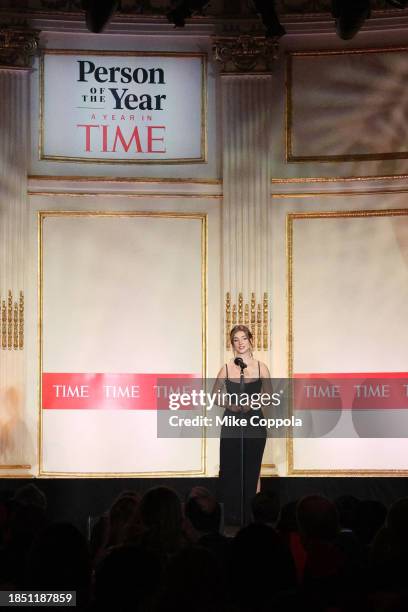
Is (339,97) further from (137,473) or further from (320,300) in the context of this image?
(137,473)

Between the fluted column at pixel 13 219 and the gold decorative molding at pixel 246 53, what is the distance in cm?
181

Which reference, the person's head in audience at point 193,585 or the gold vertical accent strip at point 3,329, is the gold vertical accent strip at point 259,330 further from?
the person's head in audience at point 193,585

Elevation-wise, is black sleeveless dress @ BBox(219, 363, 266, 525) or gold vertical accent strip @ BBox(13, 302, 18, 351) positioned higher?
gold vertical accent strip @ BBox(13, 302, 18, 351)

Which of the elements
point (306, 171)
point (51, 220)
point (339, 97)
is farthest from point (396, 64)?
point (51, 220)

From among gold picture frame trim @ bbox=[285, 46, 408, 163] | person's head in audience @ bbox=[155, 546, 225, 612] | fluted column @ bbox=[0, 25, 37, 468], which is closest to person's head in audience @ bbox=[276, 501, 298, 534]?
person's head in audience @ bbox=[155, 546, 225, 612]

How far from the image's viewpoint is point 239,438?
7.29 metres

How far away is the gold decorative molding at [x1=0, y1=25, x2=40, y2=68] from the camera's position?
7.96 m

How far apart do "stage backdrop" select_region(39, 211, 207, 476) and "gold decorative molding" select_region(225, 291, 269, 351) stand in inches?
10.4

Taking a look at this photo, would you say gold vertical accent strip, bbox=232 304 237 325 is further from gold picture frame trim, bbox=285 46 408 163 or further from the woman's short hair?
gold picture frame trim, bbox=285 46 408 163

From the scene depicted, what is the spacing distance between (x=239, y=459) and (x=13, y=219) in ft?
10.3

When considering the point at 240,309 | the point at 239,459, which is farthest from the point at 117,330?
the point at 239,459

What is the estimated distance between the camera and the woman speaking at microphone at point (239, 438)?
7211mm

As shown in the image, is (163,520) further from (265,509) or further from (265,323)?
(265,323)

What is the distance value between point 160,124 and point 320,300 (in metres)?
2.37
